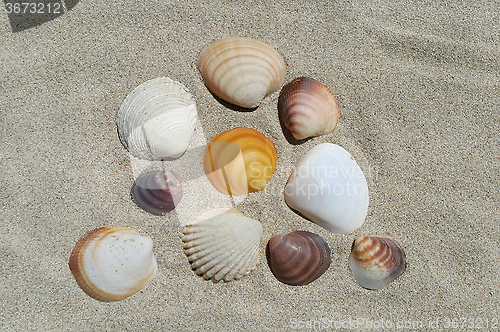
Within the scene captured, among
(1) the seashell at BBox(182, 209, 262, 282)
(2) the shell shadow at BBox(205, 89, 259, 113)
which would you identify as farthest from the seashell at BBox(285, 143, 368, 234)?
(2) the shell shadow at BBox(205, 89, 259, 113)

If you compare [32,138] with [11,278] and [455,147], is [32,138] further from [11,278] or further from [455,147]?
[455,147]

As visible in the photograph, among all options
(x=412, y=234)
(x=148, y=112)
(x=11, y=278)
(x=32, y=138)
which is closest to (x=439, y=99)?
(x=412, y=234)

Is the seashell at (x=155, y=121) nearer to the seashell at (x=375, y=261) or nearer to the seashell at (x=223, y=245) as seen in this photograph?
the seashell at (x=223, y=245)

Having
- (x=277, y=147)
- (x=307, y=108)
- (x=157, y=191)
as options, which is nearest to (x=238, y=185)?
(x=277, y=147)

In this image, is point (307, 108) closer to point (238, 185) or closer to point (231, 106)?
point (231, 106)

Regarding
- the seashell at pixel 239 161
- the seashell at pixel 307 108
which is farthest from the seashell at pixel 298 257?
the seashell at pixel 307 108

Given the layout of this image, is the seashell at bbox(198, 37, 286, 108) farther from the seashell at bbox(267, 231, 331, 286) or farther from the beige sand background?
the seashell at bbox(267, 231, 331, 286)
